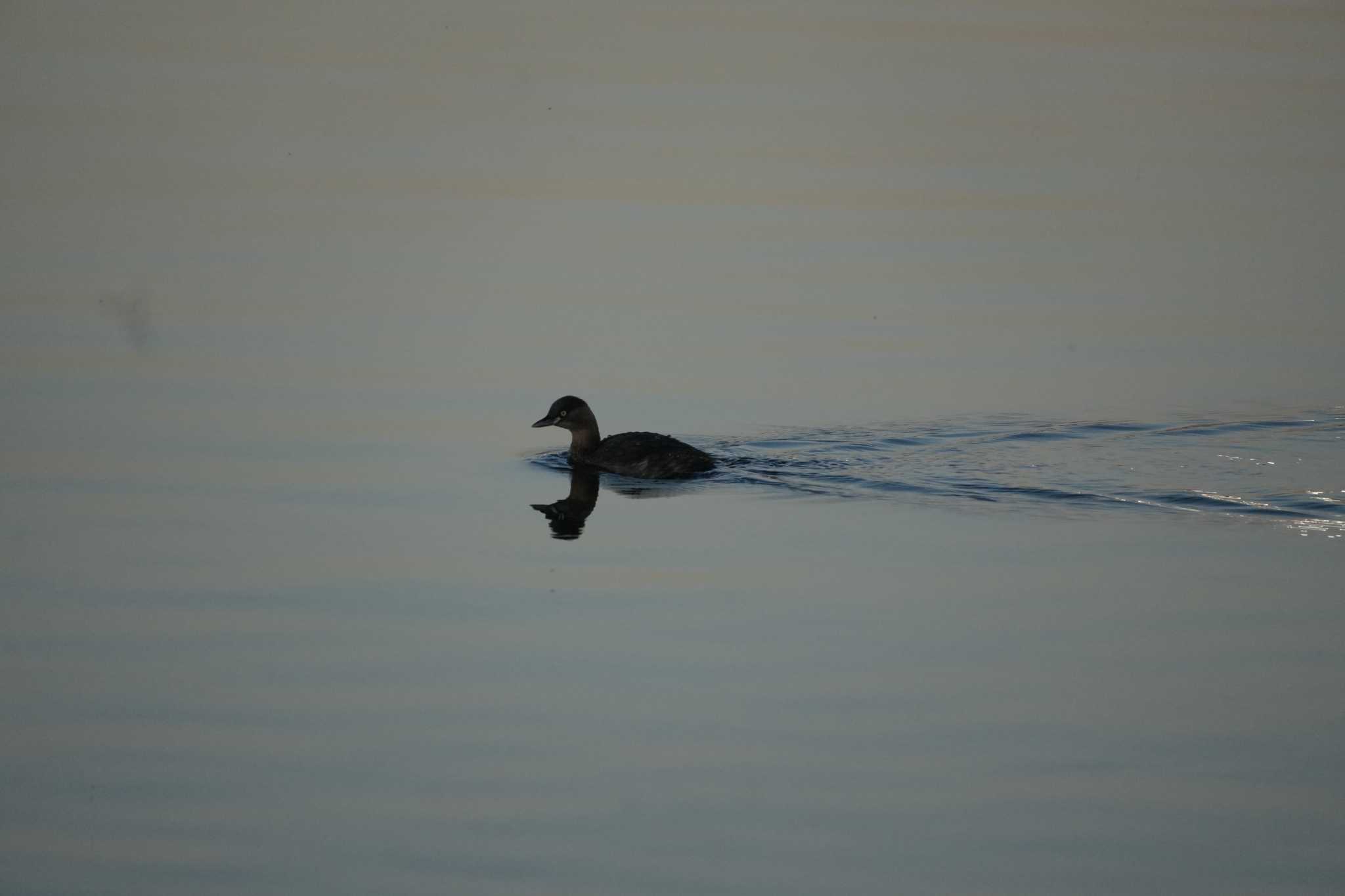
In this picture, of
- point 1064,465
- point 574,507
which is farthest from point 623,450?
point 1064,465

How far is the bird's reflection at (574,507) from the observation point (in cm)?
1180

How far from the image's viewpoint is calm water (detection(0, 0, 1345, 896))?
7145 millimetres

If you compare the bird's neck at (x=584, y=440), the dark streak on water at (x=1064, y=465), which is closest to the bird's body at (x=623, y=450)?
the bird's neck at (x=584, y=440)

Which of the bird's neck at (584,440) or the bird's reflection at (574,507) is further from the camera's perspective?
the bird's neck at (584,440)

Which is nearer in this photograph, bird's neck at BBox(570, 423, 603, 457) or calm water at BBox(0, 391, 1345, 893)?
calm water at BBox(0, 391, 1345, 893)

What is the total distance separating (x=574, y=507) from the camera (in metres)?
12.8

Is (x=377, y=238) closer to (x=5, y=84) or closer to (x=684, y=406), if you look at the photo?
(x=684, y=406)

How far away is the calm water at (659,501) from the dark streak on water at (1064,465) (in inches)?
2.2

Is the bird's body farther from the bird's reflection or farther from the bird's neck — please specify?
the bird's reflection

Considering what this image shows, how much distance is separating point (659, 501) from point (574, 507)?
574 millimetres

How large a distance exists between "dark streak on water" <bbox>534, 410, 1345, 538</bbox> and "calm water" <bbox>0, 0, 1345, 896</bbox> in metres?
0.05

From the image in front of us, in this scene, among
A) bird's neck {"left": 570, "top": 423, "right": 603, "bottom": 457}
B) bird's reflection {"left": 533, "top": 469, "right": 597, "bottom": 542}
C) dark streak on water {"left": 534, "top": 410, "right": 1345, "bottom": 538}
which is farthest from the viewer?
bird's neck {"left": 570, "top": 423, "right": 603, "bottom": 457}

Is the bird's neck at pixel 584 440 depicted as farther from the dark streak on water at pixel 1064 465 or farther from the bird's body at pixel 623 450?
the dark streak on water at pixel 1064 465

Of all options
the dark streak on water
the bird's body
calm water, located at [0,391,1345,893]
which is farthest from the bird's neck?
calm water, located at [0,391,1345,893]
